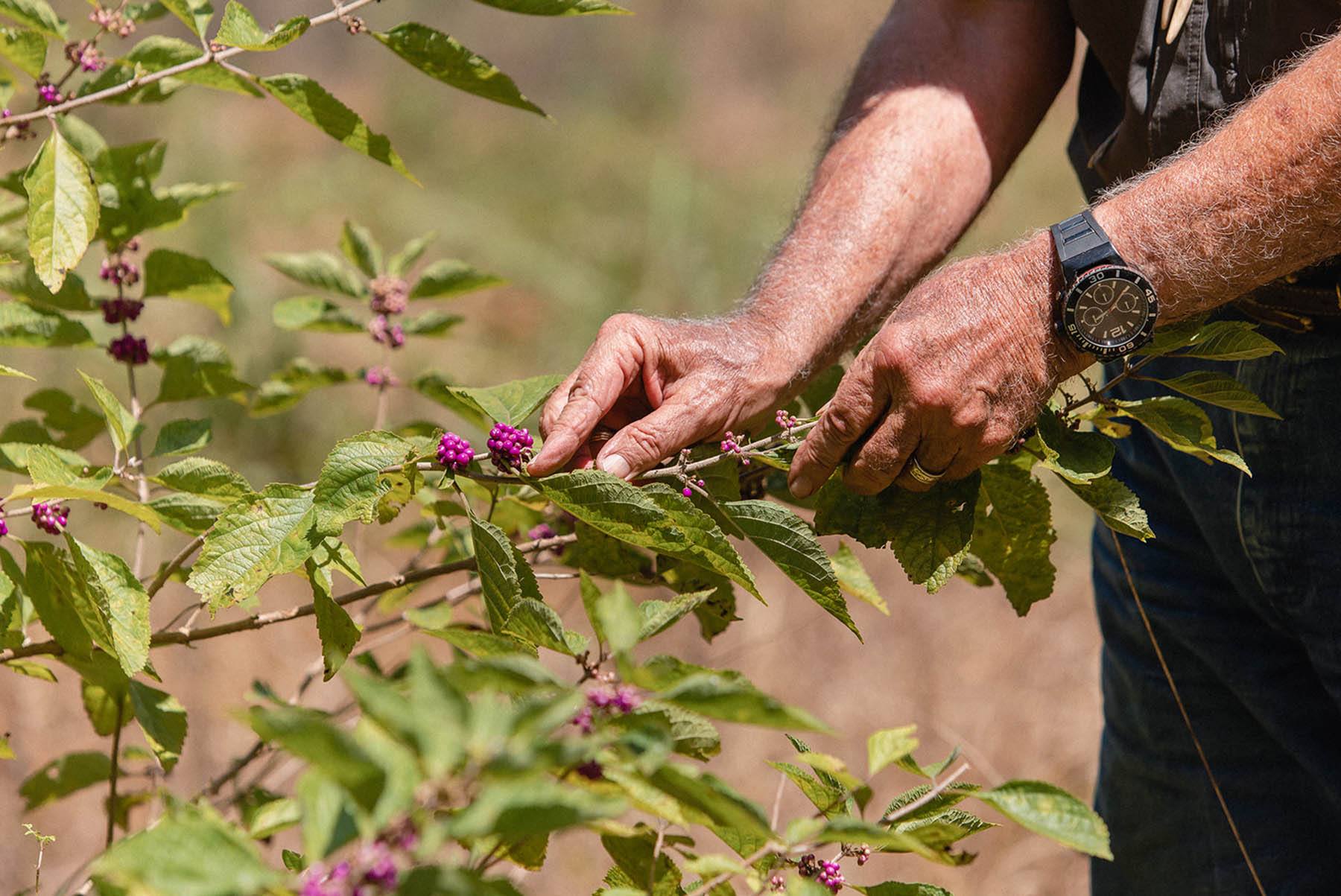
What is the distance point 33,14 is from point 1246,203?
1.22m

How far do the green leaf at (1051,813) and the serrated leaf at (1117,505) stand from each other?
44cm

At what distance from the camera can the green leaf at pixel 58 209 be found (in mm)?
1093

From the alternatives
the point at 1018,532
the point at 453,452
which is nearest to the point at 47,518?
the point at 453,452

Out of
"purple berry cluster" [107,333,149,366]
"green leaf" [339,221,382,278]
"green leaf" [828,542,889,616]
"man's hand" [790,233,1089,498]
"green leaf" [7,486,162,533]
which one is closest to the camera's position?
"green leaf" [7,486,162,533]

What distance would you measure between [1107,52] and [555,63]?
7020mm

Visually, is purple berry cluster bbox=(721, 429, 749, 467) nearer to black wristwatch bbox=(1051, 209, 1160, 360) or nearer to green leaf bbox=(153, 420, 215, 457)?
black wristwatch bbox=(1051, 209, 1160, 360)

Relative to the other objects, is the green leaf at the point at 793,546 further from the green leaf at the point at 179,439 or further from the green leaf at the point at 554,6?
the green leaf at the point at 179,439

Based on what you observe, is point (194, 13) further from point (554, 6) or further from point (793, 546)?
point (793, 546)

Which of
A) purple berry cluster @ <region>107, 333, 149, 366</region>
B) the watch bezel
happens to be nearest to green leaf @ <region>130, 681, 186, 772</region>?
purple berry cluster @ <region>107, 333, 149, 366</region>

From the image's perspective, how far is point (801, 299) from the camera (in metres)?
1.49

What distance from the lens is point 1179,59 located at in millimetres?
1327

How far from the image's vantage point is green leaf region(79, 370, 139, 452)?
3.65ft

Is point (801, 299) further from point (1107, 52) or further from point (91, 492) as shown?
point (91, 492)

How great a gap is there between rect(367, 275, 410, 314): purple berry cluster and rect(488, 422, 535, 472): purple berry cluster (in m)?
0.65
